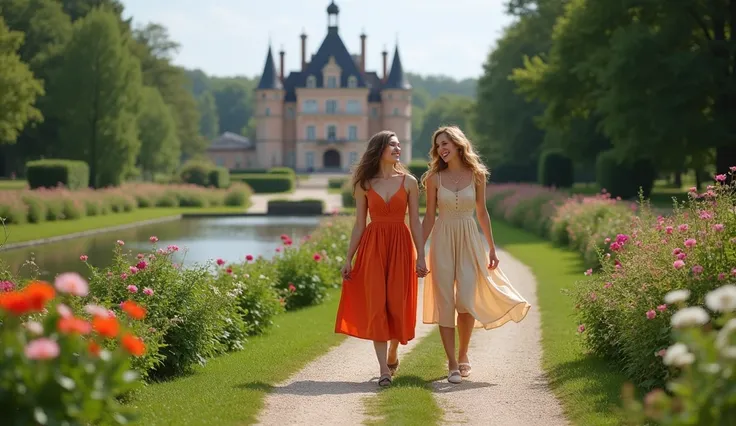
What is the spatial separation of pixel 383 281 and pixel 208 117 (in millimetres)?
109538

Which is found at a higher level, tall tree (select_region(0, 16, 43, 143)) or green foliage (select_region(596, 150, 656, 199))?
tall tree (select_region(0, 16, 43, 143))

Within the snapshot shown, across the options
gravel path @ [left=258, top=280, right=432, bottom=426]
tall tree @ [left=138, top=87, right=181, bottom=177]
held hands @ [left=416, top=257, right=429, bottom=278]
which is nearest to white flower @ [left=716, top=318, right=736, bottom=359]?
gravel path @ [left=258, top=280, right=432, bottom=426]

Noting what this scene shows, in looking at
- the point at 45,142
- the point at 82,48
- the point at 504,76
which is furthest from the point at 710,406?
the point at 45,142

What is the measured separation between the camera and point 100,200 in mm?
29953

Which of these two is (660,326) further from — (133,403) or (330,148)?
(330,148)

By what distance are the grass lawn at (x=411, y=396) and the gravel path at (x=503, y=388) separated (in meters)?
0.09

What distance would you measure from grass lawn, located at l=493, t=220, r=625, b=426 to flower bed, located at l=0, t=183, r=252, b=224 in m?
8.98

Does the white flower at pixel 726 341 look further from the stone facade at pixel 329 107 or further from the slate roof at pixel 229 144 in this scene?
the slate roof at pixel 229 144

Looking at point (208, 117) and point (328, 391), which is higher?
point (208, 117)

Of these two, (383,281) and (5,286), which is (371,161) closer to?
(383,281)

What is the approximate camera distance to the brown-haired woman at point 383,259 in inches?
253

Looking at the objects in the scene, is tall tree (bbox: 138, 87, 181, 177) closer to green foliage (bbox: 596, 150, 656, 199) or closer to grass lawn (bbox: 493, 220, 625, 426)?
green foliage (bbox: 596, 150, 656, 199)

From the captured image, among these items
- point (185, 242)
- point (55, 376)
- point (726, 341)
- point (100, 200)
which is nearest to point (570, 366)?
point (726, 341)

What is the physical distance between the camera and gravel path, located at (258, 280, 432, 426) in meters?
5.41
